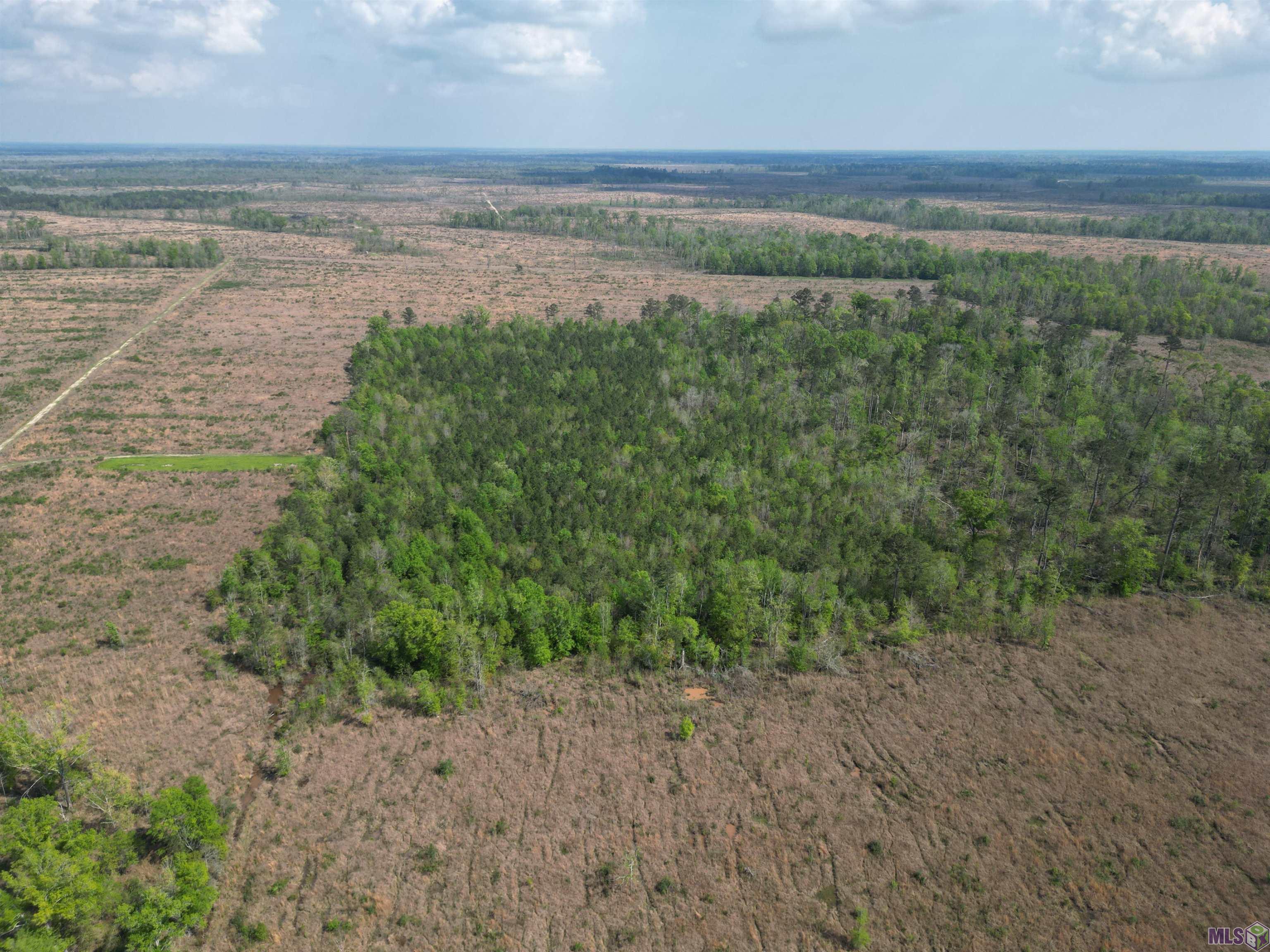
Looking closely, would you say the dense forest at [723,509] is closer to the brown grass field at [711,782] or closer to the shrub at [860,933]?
the brown grass field at [711,782]

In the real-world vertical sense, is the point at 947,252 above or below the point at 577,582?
above

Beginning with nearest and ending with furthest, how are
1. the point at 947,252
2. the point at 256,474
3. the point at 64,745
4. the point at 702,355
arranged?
1. the point at 64,745
2. the point at 256,474
3. the point at 702,355
4. the point at 947,252

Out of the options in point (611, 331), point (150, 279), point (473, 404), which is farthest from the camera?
point (150, 279)

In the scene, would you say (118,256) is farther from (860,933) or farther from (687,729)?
(860,933)

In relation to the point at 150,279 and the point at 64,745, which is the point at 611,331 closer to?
the point at 64,745

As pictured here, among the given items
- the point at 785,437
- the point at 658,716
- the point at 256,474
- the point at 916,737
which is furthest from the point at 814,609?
the point at 256,474

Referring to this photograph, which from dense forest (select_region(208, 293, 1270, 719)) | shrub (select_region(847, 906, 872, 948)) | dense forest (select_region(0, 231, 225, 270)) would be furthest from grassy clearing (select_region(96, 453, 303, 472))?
dense forest (select_region(0, 231, 225, 270))

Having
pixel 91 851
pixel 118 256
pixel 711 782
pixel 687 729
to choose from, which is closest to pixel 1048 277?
pixel 687 729
